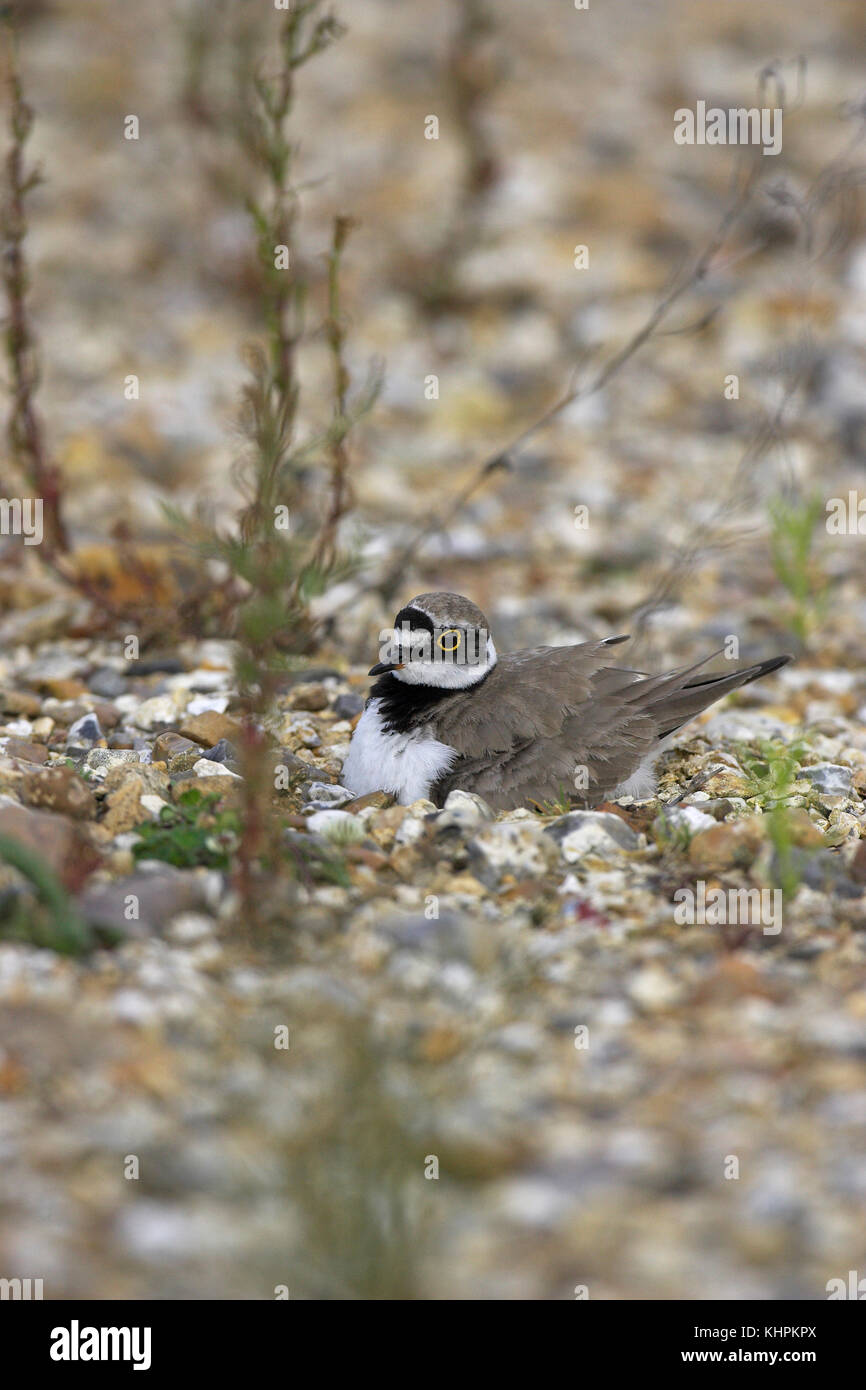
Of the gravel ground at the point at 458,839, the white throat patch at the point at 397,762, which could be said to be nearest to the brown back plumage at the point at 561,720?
the white throat patch at the point at 397,762

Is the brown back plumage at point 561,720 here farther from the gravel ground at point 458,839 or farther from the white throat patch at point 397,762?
the gravel ground at point 458,839

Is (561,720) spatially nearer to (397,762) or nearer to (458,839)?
(397,762)

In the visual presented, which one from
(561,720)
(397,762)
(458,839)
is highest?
(561,720)

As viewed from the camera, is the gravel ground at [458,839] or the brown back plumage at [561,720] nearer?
the gravel ground at [458,839]

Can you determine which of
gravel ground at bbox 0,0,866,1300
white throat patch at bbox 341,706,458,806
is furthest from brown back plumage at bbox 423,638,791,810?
gravel ground at bbox 0,0,866,1300

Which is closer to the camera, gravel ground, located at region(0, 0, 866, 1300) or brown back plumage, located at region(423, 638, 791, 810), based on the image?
gravel ground, located at region(0, 0, 866, 1300)

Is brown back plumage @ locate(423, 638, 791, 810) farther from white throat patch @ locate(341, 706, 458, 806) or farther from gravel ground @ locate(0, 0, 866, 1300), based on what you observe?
gravel ground @ locate(0, 0, 866, 1300)

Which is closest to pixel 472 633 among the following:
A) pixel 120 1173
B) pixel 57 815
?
pixel 57 815

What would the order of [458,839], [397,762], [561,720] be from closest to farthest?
[458,839]
[397,762]
[561,720]

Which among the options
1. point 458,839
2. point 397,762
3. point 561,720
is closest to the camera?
point 458,839

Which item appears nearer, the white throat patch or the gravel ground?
the gravel ground

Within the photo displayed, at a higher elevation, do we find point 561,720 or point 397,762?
point 561,720

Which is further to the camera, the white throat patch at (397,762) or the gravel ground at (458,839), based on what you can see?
the white throat patch at (397,762)

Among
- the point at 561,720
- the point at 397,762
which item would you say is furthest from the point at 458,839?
the point at 561,720
